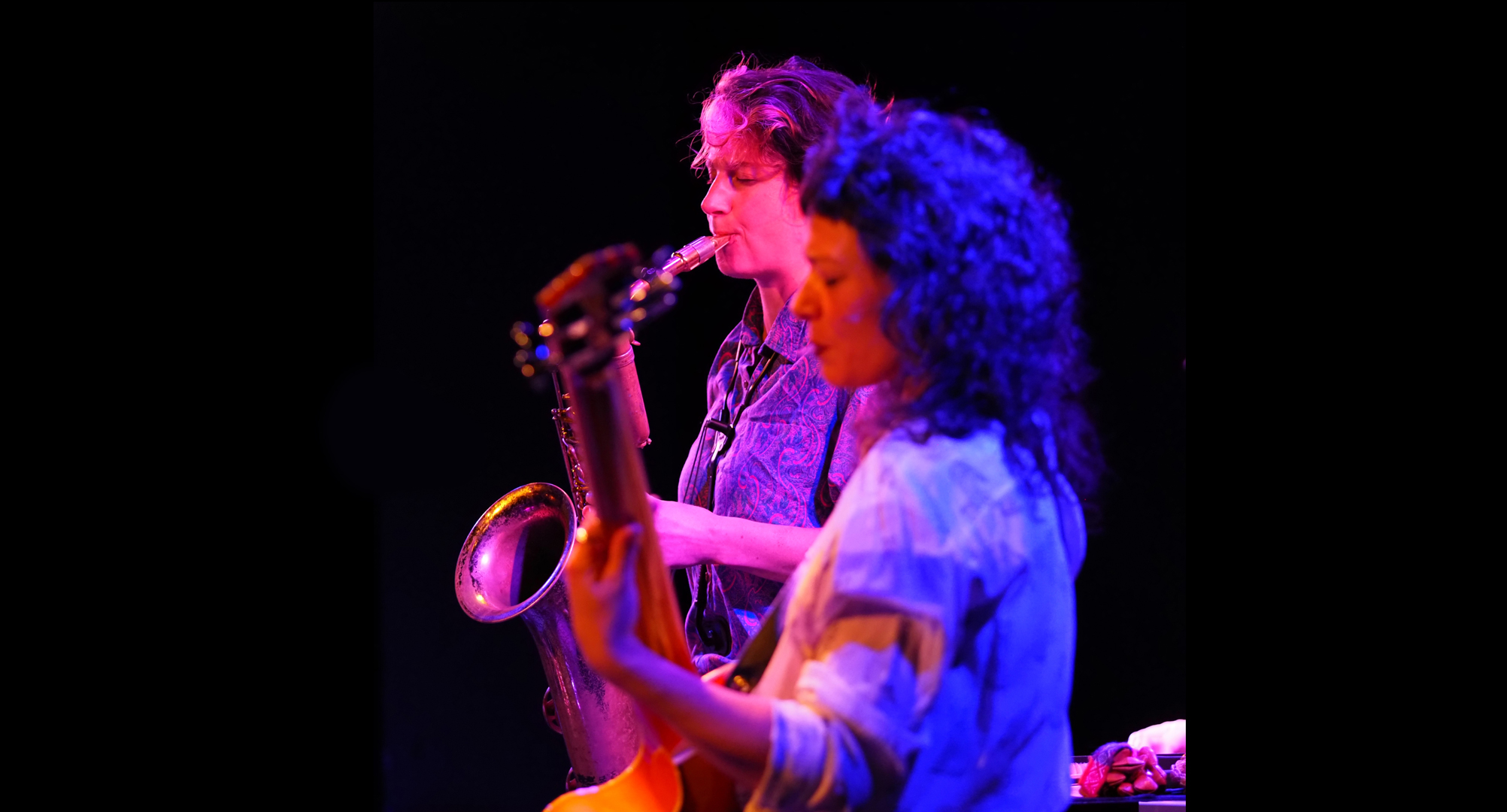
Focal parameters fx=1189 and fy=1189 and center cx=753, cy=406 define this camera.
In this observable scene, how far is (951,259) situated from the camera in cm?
127

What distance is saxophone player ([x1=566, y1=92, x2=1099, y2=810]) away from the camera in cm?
112

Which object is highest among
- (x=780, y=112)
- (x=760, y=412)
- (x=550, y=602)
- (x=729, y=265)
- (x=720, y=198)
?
(x=780, y=112)

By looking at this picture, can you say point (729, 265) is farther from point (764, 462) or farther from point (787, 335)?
point (764, 462)

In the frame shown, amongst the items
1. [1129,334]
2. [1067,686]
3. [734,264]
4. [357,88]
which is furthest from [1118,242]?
[1067,686]

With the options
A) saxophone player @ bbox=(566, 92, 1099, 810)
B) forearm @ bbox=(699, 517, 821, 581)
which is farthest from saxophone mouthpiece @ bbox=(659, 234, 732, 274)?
saxophone player @ bbox=(566, 92, 1099, 810)

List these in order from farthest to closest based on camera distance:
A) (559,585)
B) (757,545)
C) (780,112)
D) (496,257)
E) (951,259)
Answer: (496,257)
(559,585)
(780,112)
(757,545)
(951,259)

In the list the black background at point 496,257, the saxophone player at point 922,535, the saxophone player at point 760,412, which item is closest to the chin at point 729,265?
the saxophone player at point 760,412

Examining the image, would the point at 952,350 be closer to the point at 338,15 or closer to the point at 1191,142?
the point at 1191,142

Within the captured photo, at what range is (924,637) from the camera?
112 centimetres

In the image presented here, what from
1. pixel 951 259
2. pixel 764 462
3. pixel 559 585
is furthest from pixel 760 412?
pixel 951 259

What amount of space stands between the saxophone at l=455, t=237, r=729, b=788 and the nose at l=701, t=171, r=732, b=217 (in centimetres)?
16

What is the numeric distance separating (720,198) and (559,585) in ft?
3.10

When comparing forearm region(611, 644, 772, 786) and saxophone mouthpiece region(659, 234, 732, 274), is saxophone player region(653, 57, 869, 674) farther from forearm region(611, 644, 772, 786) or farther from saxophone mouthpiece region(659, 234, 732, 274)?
forearm region(611, 644, 772, 786)

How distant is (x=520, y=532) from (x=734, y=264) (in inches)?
38.2
